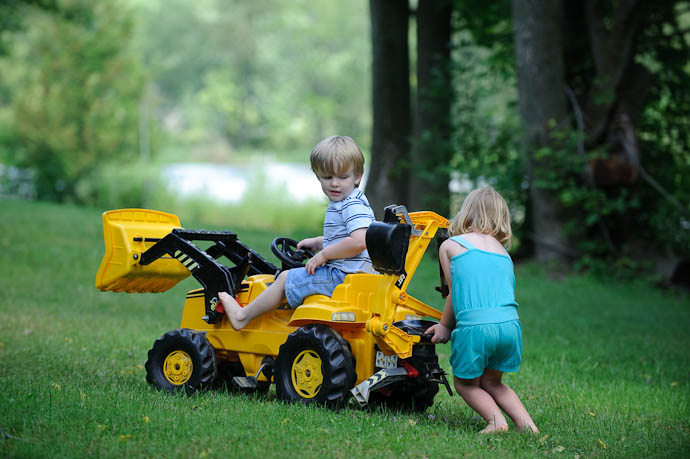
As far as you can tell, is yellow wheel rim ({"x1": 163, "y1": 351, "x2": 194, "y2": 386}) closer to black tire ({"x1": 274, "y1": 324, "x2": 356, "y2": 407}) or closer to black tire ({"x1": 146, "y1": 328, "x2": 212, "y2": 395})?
black tire ({"x1": 146, "y1": 328, "x2": 212, "y2": 395})

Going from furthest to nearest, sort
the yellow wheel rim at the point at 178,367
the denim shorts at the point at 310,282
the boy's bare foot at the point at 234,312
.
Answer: the yellow wheel rim at the point at 178,367 < the boy's bare foot at the point at 234,312 < the denim shorts at the point at 310,282

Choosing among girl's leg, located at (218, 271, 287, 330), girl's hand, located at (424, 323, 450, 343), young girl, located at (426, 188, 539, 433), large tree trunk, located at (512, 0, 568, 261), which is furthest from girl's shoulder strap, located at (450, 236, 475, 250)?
large tree trunk, located at (512, 0, 568, 261)

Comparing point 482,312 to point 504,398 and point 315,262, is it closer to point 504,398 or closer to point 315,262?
point 504,398

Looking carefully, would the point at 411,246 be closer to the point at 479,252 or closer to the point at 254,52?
the point at 479,252

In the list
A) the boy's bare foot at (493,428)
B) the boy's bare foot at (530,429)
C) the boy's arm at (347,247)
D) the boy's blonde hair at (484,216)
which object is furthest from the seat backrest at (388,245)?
the boy's bare foot at (530,429)

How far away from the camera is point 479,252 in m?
5.02

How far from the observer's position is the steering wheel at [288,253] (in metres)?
5.77

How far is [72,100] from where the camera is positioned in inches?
1332

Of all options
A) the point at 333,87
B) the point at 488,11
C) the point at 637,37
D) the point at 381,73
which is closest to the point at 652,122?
the point at 637,37

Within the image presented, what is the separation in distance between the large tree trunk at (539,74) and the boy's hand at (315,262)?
28.4 ft

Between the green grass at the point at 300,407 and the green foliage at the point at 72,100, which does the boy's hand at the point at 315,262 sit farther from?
the green foliage at the point at 72,100

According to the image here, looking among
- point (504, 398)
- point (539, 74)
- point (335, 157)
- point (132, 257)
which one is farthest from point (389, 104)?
point (504, 398)

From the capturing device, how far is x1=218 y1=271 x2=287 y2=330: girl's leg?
555cm

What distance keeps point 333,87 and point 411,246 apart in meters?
48.2
